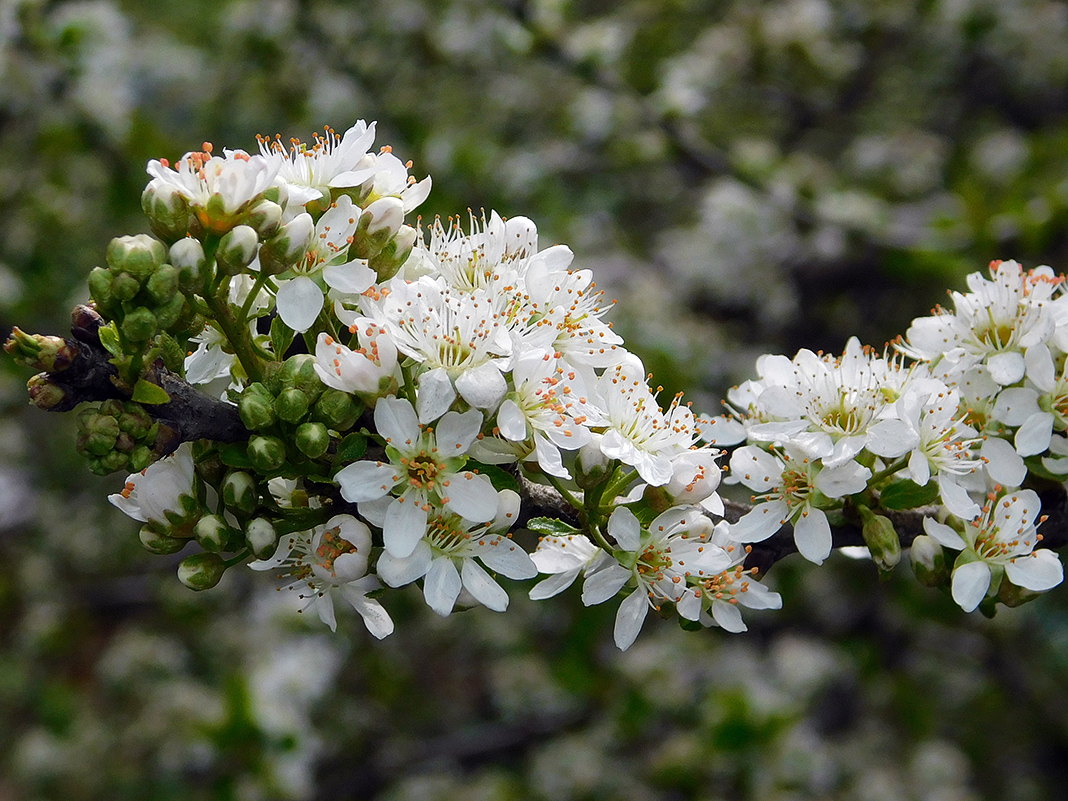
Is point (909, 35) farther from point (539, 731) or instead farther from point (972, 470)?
point (972, 470)

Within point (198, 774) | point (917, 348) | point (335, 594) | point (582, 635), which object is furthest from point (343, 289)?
point (198, 774)

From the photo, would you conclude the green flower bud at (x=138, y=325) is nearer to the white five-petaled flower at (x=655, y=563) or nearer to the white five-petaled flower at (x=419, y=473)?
the white five-petaled flower at (x=419, y=473)

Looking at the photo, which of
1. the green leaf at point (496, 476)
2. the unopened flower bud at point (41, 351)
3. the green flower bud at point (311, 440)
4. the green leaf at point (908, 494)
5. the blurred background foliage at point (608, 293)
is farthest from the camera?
the blurred background foliage at point (608, 293)

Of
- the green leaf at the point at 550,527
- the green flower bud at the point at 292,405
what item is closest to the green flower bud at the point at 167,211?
the green flower bud at the point at 292,405

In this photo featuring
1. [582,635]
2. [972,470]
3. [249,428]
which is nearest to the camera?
[249,428]

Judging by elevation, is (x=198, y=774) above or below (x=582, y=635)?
below

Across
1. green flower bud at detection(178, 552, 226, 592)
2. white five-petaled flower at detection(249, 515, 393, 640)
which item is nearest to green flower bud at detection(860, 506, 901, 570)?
white five-petaled flower at detection(249, 515, 393, 640)
